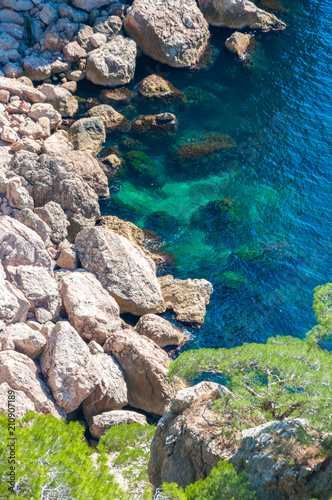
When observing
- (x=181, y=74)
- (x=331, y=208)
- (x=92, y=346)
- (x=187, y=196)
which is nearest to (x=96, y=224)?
(x=187, y=196)

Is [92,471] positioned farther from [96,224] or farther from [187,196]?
[187,196]

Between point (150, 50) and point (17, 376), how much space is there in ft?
114

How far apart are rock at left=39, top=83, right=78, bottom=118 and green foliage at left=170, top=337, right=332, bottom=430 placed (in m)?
26.4

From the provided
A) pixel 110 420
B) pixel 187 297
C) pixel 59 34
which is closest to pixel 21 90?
pixel 59 34

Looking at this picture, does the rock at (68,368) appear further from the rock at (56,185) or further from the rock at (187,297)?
the rock at (56,185)

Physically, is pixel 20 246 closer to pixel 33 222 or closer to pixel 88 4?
pixel 33 222

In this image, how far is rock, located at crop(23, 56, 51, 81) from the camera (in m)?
40.4

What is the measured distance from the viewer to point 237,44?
48.6m

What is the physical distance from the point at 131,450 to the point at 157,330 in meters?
9.49

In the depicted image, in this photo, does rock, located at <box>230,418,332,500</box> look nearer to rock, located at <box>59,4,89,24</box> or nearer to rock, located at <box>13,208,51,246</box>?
rock, located at <box>13,208,51,246</box>

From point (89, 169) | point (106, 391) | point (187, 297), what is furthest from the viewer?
point (89, 169)

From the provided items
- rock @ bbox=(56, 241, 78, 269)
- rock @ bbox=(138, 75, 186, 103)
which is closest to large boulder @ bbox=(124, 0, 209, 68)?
rock @ bbox=(138, 75, 186, 103)

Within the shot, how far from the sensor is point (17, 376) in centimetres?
2016

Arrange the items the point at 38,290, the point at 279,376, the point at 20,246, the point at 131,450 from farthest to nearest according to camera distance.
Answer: the point at 20,246, the point at 38,290, the point at 131,450, the point at 279,376
